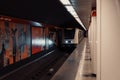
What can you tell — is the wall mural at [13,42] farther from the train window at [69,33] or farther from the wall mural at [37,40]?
the train window at [69,33]

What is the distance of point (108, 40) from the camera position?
11.3 ft

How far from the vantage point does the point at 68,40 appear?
A: 23266 mm

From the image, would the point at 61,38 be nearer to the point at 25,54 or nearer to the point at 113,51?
the point at 25,54

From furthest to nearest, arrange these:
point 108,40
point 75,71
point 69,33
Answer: point 69,33, point 75,71, point 108,40

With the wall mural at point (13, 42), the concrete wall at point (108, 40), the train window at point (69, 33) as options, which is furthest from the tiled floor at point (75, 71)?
the train window at point (69, 33)

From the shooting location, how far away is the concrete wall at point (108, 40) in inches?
134

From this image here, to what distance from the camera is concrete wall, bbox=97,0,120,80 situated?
3.40 metres

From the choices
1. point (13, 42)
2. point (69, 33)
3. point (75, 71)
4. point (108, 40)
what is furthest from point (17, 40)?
point (69, 33)

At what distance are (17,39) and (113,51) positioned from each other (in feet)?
24.1

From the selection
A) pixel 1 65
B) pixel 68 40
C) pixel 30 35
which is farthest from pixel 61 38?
pixel 1 65

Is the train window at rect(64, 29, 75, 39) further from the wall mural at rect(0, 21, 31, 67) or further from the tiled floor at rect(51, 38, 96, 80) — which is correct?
the tiled floor at rect(51, 38, 96, 80)

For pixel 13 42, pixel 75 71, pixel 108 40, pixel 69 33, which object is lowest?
pixel 75 71

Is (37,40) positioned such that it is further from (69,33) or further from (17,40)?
(69,33)

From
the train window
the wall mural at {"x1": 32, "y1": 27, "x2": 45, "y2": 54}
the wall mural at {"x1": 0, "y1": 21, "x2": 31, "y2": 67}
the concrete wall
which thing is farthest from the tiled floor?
the train window
